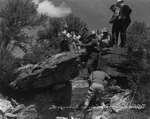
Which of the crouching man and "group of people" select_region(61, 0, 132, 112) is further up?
"group of people" select_region(61, 0, 132, 112)

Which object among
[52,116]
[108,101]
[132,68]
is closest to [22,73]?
[52,116]

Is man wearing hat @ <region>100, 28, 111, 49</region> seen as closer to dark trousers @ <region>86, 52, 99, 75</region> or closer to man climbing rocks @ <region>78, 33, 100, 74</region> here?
man climbing rocks @ <region>78, 33, 100, 74</region>

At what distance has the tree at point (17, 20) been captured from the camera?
58.3 ft

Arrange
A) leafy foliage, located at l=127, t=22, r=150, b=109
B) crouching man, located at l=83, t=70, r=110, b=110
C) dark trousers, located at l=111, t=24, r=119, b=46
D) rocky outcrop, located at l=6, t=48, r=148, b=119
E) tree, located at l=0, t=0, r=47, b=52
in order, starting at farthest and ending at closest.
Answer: tree, located at l=0, t=0, r=47, b=52 < dark trousers, located at l=111, t=24, r=119, b=46 < rocky outcrop, located at l=6, t=48, r=148, b=119 < leafy foliage, located at l=127, t=22, r=150, b=109 < crouching man, located at l=83, t=70, r=110, b=110

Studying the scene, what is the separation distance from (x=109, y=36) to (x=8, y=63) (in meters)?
6.38

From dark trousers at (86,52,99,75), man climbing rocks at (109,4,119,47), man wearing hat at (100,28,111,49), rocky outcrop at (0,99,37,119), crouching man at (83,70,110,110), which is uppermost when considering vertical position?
man climbing rocks at (109,4,119,47)

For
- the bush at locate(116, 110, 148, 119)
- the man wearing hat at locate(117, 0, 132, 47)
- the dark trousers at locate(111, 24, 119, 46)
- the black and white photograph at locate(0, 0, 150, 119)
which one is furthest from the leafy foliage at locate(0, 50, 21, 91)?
the bush at locate(116, 110, 148, 119)

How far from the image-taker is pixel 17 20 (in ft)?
61.0

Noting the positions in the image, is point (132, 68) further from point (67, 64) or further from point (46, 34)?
point (46, 34)

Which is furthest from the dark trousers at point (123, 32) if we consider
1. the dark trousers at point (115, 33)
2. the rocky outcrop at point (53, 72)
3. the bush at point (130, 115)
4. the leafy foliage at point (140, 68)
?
the bush at point (130, 115)

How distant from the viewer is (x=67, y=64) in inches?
502

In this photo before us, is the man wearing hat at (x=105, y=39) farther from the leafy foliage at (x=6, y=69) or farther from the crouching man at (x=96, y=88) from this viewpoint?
the leafy foliage at (x=6, y=69)

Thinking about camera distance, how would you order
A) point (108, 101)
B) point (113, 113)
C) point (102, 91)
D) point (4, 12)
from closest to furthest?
point (102, 91) → point (113, 113) → point (108, 101) → point (4, 12)

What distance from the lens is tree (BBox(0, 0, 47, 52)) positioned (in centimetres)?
1778
